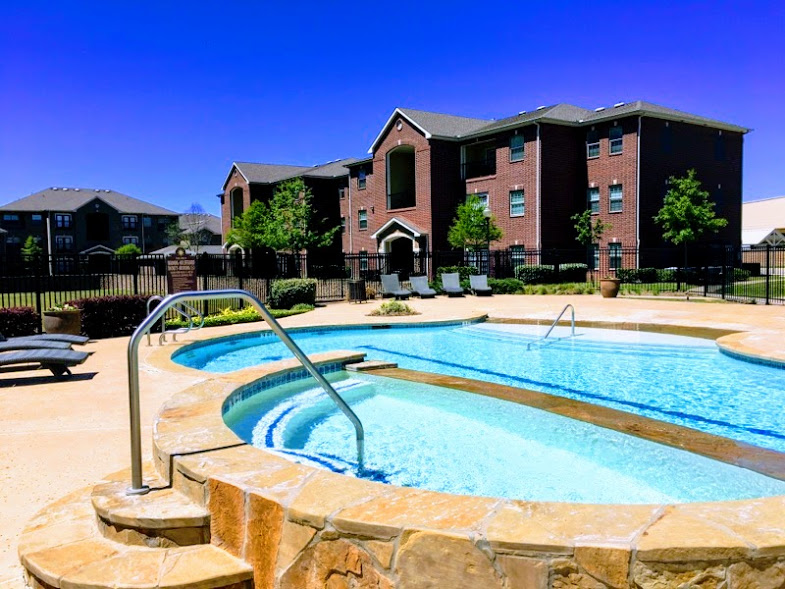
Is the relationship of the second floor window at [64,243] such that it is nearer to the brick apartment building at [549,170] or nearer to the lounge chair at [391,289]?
the brick apartment building at [549,170]

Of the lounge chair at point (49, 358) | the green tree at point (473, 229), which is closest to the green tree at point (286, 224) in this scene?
the green tree at point (473, 229)

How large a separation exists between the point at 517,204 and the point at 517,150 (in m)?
3.02

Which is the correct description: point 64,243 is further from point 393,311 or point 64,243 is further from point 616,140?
point 393,311

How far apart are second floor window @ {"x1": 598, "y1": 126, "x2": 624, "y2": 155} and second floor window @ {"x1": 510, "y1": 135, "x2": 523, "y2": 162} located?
15.5 feet

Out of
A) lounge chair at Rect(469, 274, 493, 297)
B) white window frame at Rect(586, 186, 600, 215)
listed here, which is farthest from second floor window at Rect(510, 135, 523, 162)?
lounge chair at Rect(469, 274, 493, 297)

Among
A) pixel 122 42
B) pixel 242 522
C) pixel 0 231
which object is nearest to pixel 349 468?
pixel 242 522

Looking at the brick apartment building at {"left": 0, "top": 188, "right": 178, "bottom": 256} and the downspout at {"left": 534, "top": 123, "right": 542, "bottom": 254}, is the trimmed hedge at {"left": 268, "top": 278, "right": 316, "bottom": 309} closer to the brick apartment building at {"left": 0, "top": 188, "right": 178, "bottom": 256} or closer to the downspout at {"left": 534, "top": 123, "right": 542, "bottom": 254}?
the downspout at {"left": 534, "top": 123, "right": 542, "bottom": 254}

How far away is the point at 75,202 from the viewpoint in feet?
219

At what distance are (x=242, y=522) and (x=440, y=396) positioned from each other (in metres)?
4.69

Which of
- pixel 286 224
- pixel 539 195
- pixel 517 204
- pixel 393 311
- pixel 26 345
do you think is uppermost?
pixel 539 195

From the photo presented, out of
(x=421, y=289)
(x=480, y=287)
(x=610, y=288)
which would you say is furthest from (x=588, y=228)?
(x=421, y=289)

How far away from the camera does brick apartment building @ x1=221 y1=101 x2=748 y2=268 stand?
31094 mm

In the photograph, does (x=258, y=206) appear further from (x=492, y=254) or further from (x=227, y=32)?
(x=227, y=32)

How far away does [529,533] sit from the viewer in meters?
2.56
